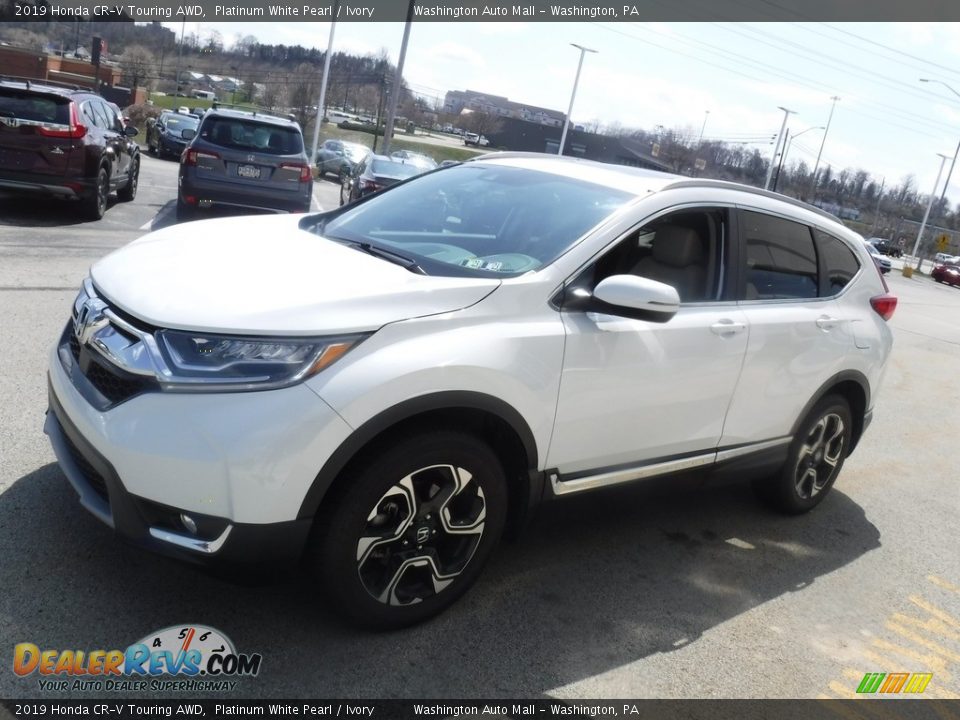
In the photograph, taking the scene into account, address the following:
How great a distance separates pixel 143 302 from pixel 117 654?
118cm

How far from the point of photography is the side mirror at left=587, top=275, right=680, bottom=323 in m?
3.24

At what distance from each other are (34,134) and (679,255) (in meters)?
9.41

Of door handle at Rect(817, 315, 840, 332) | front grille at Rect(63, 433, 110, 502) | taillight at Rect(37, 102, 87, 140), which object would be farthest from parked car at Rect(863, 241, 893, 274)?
taillight at Rect(37, 102, 87, 140)

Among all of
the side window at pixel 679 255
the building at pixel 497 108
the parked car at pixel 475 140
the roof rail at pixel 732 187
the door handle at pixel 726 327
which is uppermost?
the building at pixel 497 108

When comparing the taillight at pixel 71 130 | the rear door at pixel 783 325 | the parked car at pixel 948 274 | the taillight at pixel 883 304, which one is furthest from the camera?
the parked car at pixel 948 274

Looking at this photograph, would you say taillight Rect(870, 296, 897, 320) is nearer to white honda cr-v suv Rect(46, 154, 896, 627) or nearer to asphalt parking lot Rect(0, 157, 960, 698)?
white honda cr-v suv Rect(46, 154, 896, 627)

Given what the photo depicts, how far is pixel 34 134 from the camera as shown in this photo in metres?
10.4

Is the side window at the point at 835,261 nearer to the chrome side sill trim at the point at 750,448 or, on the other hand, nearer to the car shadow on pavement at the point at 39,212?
the chrome side sill trim at the point at 750,448

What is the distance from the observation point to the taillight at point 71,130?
412 inches

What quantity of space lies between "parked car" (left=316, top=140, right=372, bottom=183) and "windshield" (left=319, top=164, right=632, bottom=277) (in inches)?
1013

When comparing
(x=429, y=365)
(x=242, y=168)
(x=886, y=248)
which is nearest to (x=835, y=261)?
(x=429, y=365)

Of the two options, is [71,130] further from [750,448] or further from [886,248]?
[886,248]

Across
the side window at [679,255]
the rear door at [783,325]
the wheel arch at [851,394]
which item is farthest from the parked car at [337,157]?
Result: the side window at [679,255]

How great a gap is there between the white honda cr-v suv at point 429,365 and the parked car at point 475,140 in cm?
7417
